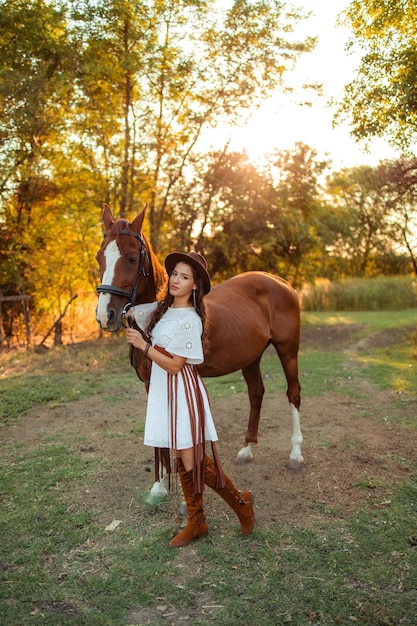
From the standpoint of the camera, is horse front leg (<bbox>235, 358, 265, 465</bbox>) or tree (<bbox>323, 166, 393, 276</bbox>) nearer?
horse front leg (<bbox>235, 358, 265, 465</bbox>)

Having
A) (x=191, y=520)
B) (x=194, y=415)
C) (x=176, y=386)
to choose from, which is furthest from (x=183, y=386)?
(x=191, y=520)

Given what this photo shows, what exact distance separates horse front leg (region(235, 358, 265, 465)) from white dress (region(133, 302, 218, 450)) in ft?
4.76

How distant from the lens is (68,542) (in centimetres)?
308

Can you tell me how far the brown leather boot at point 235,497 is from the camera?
9.71 ft

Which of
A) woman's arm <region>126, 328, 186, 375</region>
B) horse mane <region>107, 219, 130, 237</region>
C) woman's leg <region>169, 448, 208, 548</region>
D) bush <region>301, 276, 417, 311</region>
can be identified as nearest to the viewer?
woman's arm <region>126, 328, 186, 375</region>

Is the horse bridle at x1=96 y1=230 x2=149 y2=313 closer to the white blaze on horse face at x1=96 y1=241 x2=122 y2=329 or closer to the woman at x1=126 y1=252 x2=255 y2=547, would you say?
the white blaze on horse face at x1=96 y1=241 x2=122 y2=329

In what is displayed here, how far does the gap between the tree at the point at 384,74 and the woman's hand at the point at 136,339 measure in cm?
527

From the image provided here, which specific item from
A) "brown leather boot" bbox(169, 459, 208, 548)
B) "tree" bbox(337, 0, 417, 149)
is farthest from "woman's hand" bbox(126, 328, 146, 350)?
"tree" bbox(337, 0, 417, 149)

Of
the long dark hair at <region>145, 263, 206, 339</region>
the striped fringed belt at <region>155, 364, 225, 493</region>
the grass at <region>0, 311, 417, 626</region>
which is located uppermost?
the long dark hair at <region>145, 263, 206, 339</region>

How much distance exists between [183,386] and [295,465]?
171 centimetres

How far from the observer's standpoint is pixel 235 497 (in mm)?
3045

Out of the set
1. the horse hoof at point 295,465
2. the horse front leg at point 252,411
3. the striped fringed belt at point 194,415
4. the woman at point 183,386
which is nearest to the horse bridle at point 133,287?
the woman at point 183,386

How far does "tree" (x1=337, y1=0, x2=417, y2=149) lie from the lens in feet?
21.2

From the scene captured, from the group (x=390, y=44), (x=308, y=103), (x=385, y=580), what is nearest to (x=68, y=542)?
(x=385, y=580)
